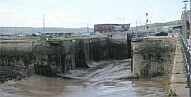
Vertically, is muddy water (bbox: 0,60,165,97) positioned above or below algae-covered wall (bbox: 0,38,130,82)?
below

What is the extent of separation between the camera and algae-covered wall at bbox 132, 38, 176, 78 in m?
26.8

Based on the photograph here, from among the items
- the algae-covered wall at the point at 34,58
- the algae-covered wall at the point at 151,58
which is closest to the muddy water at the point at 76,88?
the algae-covered wall at the point at 34,58

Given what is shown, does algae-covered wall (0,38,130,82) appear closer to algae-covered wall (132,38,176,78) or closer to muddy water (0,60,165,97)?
muddy water (0,60,165,97)

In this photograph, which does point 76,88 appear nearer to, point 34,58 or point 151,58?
point 151,58

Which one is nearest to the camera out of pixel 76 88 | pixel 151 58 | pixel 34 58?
pixel 76 88

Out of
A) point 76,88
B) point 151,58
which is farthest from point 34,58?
point 151,58

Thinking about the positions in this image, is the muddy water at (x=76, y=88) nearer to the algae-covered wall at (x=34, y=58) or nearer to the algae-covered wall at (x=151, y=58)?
the algae-covered wall at (x=34, y=58)

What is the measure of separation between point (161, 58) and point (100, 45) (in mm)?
23527

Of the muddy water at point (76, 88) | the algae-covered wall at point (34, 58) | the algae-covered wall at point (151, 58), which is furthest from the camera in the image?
the algae-covered wall at point (34, 58)

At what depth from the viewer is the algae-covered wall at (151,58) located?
2681 cm

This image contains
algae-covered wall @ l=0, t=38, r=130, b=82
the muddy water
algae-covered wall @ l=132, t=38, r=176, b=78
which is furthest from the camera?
algae-covered wall @ l=0, t=38, r=130, b=82

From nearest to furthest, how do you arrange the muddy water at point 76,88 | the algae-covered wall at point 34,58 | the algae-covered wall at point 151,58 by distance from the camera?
the muddy water at point 76,88, the algae-covered wall at point 151,58, the algae-covered wall at point 34,58


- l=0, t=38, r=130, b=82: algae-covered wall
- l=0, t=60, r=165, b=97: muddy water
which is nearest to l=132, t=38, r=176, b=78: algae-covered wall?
l=0, t=60, r=165, b=97: muddy water

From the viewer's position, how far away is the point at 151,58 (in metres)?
27.4
